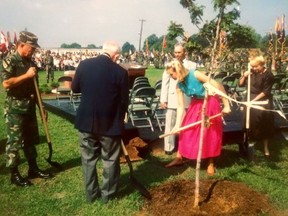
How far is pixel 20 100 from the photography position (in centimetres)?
563

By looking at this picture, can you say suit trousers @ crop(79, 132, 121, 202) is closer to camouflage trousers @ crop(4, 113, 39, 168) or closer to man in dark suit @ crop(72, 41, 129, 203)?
man in dark suit @ crop(72, 41, 129, 203)

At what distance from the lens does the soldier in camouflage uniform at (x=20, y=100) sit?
5.46 metres

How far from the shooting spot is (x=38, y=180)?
6098 mm

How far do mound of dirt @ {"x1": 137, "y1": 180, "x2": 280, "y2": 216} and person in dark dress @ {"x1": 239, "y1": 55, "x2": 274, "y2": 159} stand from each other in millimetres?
1502

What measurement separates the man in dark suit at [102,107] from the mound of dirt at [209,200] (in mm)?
831

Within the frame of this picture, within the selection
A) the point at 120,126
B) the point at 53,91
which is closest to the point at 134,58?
the point at 53,91

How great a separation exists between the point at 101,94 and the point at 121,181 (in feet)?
6.39

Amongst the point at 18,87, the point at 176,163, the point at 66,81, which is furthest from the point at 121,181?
the point at 66,81

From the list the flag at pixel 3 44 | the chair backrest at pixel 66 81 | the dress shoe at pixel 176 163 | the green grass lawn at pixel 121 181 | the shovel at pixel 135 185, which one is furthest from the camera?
the flag at pixel 3 44

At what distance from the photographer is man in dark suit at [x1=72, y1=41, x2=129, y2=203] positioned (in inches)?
184

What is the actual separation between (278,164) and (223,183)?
1.88m

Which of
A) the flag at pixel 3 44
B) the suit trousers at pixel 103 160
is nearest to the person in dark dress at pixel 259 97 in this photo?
the suit trousers at pixel 103 160

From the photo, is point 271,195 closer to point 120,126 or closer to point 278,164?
point 278,164

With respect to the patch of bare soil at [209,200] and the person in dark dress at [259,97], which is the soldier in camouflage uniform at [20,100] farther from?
the person in dark dress at [259,97]
